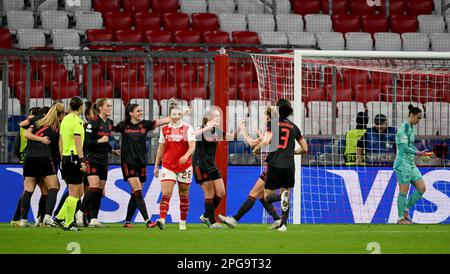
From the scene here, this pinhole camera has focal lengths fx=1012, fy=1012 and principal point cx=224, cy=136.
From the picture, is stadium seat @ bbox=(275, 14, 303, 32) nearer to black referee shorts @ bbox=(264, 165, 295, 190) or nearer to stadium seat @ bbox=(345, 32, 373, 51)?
stadium seat @ bbox=(345, 32, 373, 51)

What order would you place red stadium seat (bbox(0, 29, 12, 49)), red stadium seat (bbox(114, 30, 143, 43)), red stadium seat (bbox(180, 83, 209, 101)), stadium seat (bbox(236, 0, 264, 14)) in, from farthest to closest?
1. stadium seat (bbox(236, 0, 264, 14))
2. red stadium seat (bbox(114, 30, 143, 43))
3. red stadium seat (bbox(0, 29, 12, 49))
4. red stadium seat (bbox(180, 83, 209, 101))

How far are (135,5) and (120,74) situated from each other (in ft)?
19.7

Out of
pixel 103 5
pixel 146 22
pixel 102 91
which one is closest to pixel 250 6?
pixel 146 22

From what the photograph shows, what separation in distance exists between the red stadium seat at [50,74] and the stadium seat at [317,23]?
7.43 m

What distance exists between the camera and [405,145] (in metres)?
17.9

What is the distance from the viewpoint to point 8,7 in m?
24.4

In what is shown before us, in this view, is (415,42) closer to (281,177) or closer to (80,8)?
(80,8)

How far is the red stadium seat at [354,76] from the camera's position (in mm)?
21352

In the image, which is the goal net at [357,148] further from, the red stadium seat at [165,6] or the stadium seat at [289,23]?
the red stadium seat at [165,6]

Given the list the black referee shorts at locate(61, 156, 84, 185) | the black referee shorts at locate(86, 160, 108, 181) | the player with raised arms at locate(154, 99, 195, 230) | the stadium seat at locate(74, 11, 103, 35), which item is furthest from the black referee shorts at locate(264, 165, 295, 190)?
the stadium seat at locate(74, 11, 103, 35)

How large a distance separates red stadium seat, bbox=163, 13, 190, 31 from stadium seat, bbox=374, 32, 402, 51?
4614mm

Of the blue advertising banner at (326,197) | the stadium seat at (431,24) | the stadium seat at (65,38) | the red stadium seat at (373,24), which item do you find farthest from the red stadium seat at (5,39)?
the stadium seat at (431,24)

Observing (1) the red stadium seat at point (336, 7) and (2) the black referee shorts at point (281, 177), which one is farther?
A: (1) the red stadium seat at point (336, 7)

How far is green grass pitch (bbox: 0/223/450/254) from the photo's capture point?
40.2ft
